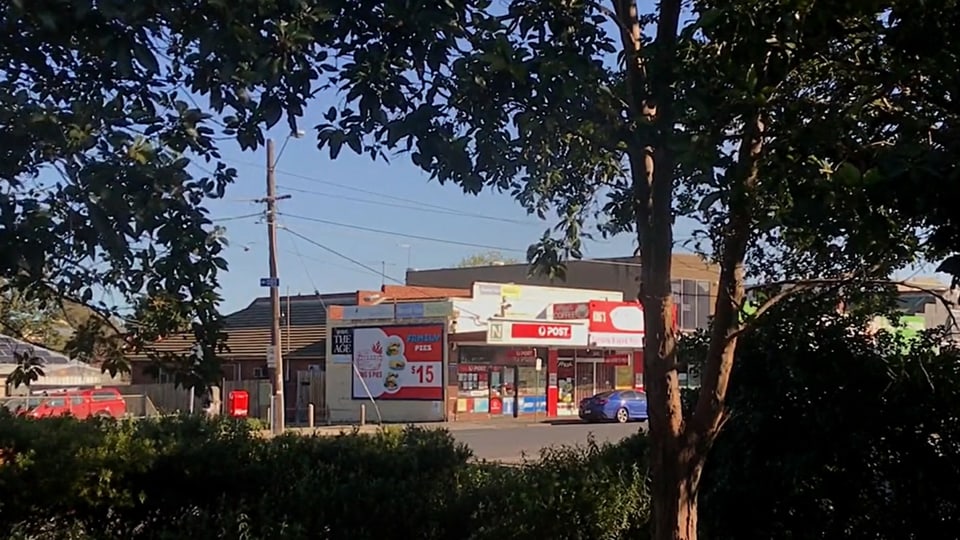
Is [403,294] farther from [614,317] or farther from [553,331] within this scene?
[614,317]

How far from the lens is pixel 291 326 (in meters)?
49.5

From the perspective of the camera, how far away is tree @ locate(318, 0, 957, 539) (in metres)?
4.72

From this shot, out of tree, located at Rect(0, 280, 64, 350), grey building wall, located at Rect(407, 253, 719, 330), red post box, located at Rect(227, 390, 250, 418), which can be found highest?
grey building wall, located at Rect(407, 253, 719, 330)

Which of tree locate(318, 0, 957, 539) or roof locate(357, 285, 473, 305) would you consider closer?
tree locate(318, 0, 957, 539)

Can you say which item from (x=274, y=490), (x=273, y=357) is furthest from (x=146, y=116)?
(x=273, y=357)

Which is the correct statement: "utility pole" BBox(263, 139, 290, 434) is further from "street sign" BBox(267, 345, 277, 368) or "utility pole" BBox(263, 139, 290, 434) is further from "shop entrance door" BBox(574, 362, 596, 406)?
"shop entrance door" BBox(574, 362, 596, 406)

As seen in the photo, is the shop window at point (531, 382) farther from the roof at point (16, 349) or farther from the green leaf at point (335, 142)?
the green leaf at point (335, 142)

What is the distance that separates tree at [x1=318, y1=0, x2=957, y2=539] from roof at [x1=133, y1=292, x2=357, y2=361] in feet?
126

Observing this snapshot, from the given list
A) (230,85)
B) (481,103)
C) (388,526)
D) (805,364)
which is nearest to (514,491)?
(388,526)

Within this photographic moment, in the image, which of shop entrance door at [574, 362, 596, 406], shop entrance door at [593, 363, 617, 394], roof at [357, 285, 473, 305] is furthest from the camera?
shop entrance door at [593, 363, 617, 394]

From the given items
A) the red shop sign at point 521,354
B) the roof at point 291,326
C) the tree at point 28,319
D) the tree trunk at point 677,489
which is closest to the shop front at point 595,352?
the red shop sign at point 521,354

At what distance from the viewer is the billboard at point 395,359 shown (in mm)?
41950

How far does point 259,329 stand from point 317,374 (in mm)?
4854

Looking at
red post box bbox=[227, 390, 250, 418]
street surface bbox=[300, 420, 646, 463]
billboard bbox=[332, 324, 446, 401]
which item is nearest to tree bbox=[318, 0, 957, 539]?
street surface bbox=[300, 420, 646, 463]
